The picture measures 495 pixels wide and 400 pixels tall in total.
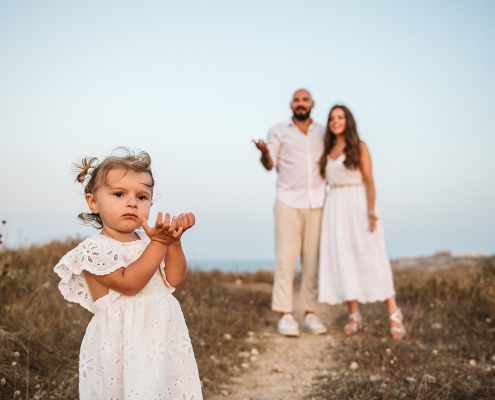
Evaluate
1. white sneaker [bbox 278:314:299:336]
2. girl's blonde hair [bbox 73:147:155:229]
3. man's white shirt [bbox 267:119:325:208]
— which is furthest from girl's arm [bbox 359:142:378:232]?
girl's blonde hair [bbox 73:147:155:229]

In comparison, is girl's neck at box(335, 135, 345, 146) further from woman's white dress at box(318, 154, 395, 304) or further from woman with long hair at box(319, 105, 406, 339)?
woman's white dress at box(318, 154, 395, 304)

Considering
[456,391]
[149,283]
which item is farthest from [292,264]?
[149,283]

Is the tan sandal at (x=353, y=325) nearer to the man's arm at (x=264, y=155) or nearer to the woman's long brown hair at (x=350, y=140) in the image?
the woman's long brown hair at (x=350, y=140)

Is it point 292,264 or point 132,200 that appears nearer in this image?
point 132,200

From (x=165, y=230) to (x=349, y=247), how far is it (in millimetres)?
4016

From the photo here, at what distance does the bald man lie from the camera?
593 centimetres

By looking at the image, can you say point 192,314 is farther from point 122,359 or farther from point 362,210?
point 122,359

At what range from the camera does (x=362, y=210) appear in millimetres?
5750

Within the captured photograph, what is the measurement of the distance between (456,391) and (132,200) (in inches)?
98.5

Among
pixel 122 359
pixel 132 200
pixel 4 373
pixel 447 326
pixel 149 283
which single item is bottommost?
pixel 447 326

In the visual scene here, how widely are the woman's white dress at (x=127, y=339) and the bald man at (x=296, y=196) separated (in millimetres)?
3464

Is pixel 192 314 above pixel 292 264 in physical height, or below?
below

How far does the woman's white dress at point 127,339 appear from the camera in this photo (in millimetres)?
2301

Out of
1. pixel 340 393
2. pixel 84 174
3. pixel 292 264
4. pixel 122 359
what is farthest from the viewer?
pixel 292 264
